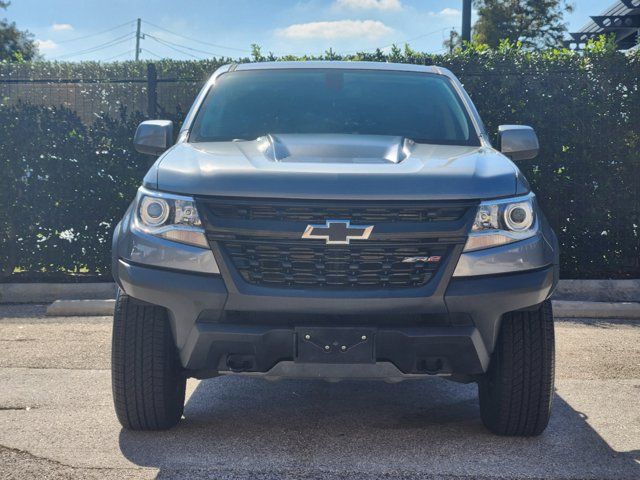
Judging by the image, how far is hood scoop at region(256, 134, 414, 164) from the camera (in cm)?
448

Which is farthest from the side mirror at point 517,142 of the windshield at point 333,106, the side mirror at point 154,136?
the side mirror at point 154,136

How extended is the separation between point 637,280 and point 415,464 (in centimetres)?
619

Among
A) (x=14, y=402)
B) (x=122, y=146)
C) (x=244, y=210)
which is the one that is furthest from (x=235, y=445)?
(x=122, y=146)

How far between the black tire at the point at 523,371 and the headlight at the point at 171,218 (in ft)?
4.69

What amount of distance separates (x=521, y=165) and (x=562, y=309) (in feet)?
5.87

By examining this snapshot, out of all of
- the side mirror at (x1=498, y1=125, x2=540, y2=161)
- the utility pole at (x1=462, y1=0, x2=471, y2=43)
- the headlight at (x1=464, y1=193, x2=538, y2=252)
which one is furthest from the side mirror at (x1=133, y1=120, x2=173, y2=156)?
the utility pole at (x1=462, y1=0, x2=471, y2=43)

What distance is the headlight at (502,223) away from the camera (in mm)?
4109

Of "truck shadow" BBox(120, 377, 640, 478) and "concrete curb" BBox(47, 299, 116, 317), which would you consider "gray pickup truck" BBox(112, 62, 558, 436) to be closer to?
"truck shadow" BBox(120, 377, 640, 478)

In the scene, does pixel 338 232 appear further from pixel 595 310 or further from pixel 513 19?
pixel 513 19

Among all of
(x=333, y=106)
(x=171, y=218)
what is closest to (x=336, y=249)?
(x=171, y=218)

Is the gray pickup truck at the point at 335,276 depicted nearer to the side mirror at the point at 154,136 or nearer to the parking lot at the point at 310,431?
the parking lot at the point at 310,431

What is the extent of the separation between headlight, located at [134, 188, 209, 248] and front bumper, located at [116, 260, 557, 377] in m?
0.16

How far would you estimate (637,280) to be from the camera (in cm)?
967

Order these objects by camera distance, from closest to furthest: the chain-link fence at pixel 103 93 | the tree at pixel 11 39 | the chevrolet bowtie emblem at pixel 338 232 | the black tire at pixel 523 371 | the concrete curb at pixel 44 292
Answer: the chevrolet bowtie emblem at pixel 338 232 < the black tire at pixel 523 371 < the concrete curb at pixel 44 292 < the chain-link fence at pixel 103 93 < the tree at pixel 11 39
